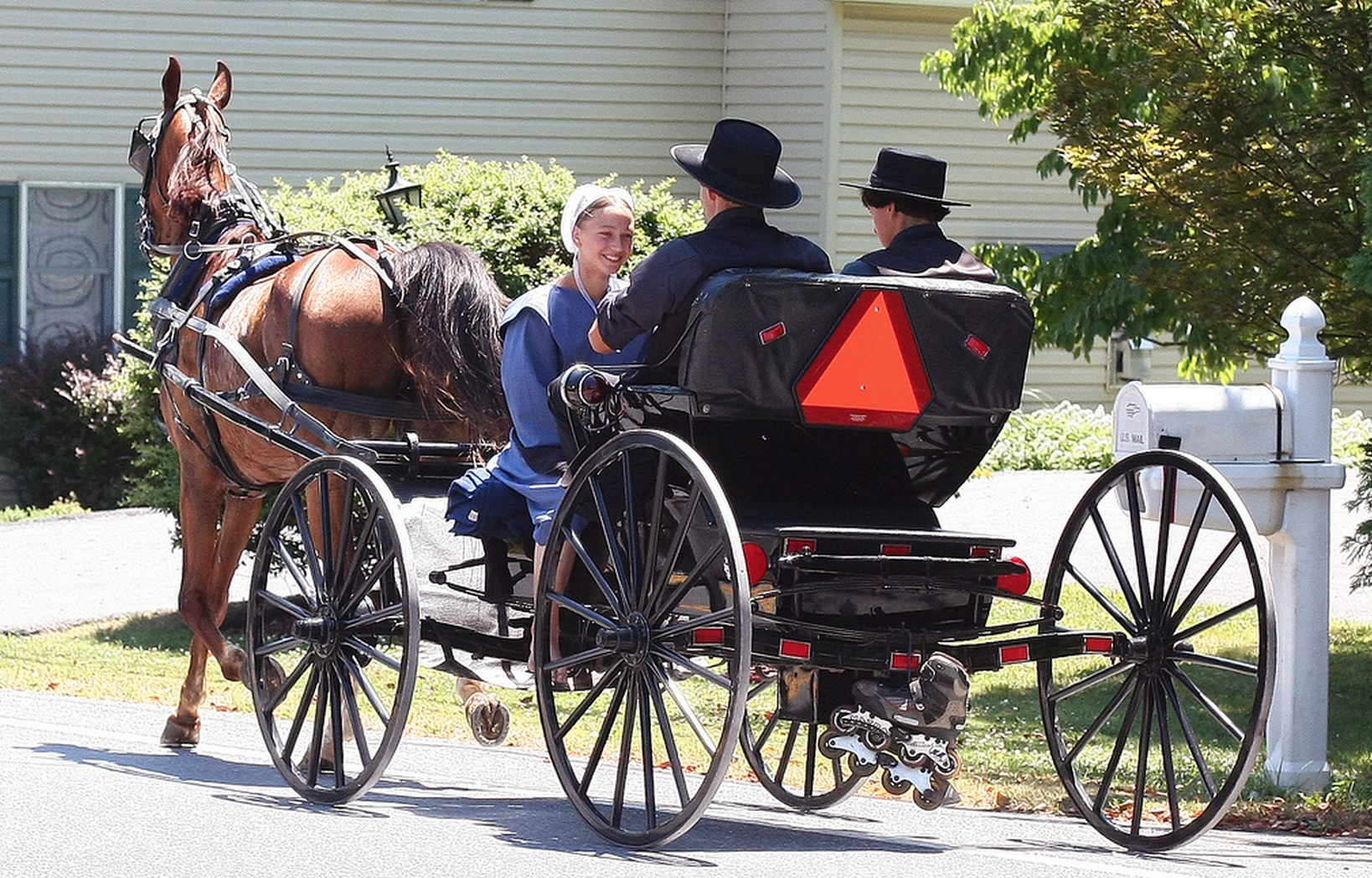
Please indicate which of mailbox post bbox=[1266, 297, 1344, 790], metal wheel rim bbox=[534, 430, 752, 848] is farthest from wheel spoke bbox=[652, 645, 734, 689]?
mailbox post bbox=[1266, 297, 1344, 790]

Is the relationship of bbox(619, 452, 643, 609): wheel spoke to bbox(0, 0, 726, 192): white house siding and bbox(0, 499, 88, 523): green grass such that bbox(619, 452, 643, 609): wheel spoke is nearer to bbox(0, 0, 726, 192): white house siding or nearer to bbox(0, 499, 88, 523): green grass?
bbox(0, 499, 88, 523): green grass

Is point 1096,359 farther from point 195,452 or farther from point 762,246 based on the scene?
point 762,246

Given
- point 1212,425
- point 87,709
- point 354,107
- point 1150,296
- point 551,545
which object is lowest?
point 87,709

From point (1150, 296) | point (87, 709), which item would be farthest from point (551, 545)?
point (1150, 296)

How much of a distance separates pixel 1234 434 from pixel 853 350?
200cm

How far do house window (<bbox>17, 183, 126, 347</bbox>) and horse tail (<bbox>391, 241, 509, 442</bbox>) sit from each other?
32.5 feet

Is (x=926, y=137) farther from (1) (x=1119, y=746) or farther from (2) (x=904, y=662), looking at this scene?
(2) (x=904, y=662)

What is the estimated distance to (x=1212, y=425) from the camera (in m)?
7.11

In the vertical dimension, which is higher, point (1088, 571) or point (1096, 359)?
point (1096, 359)

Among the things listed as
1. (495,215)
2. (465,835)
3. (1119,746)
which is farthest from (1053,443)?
(465,835)

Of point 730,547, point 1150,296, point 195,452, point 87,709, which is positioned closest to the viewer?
point 730,547

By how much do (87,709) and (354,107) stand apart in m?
9.23

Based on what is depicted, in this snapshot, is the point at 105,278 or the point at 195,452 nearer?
the point at 195,452

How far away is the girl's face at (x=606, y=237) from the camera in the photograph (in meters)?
6.76
